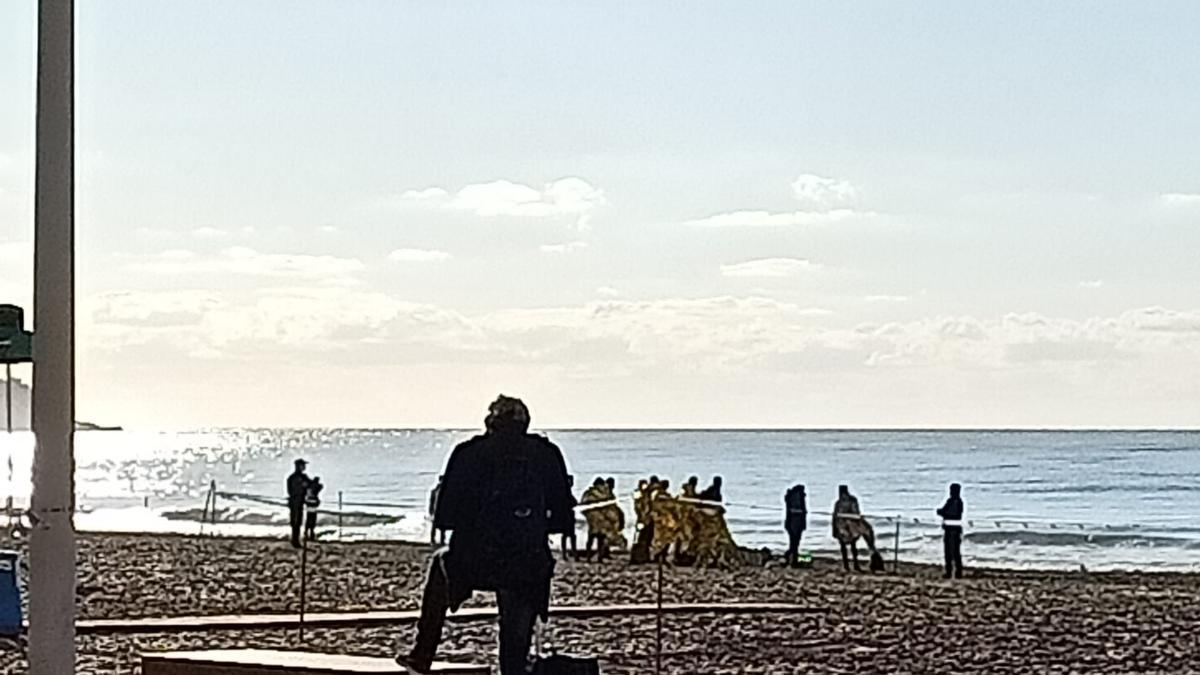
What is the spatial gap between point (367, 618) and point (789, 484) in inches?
2651

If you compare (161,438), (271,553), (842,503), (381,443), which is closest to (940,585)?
(842,503)

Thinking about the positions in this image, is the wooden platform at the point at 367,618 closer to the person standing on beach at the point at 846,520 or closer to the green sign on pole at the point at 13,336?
the green sign on pole at the point at 13,336

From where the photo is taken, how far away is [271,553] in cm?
3070

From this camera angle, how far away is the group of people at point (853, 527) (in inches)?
1103

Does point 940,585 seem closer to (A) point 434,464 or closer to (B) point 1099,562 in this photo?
(B) point 1099,562

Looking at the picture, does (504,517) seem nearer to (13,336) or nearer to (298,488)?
(13,336)

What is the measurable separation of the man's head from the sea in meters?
1.91

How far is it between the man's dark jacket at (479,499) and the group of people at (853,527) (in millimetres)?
17848

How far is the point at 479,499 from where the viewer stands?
32.6 feet

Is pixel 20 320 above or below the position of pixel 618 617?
above

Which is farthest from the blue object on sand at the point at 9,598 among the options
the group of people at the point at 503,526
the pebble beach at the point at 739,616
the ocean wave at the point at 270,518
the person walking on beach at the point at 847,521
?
the ocean wave at the point at 270,518

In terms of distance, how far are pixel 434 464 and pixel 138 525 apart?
56981 millimetres

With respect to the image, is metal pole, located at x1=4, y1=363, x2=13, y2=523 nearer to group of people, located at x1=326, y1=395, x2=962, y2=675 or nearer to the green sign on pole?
the green sign on pole

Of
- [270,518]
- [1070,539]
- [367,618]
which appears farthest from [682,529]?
[270,518]
